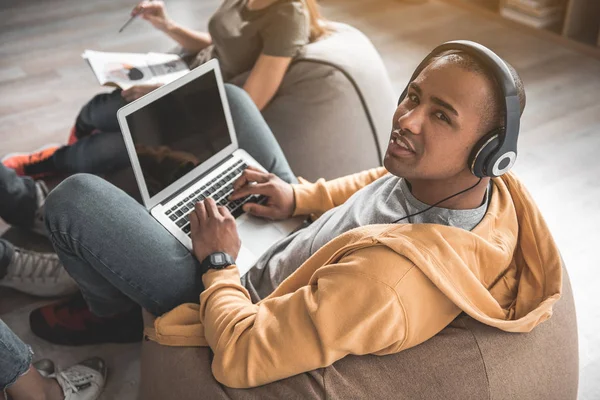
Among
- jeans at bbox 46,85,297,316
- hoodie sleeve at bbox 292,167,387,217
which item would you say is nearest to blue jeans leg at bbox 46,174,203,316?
jeans at bbox 46,85,297,316

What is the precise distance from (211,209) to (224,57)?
0.84 meters

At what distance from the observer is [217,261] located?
1.24 metres

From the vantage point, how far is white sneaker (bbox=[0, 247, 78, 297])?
1760 mm

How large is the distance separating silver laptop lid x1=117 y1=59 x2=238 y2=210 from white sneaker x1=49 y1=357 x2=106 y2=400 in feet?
1.64

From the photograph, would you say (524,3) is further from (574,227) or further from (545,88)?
(574,227)

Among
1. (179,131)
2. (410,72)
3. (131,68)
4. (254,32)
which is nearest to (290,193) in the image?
(179,131)

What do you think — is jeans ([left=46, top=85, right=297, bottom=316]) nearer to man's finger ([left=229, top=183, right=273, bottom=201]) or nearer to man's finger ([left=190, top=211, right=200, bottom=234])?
man's finger ([left=190, top=211, right=200, bottom=234])

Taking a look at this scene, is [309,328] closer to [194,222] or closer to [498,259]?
[498,259]

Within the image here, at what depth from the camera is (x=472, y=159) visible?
1.00 m

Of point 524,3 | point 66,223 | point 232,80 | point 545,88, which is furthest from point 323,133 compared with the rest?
point 524,3

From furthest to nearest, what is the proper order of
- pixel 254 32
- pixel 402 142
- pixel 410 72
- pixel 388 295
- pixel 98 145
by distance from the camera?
pixel 410 72, pixel 98 145, pixel 254 32, pixel 402 142, pixel 388 295

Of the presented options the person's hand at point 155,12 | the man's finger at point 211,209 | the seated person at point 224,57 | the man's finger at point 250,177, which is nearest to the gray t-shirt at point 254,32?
the seated person at point 224,57

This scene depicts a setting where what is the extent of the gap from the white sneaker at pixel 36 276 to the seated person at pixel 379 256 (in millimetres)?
490

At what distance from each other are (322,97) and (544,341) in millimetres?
1047
